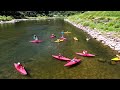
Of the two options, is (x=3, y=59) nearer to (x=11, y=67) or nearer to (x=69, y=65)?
(x=11, y=67)

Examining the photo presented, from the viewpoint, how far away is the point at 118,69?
65.0ft

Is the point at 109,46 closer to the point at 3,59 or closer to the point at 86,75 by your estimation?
the point at 86,75
